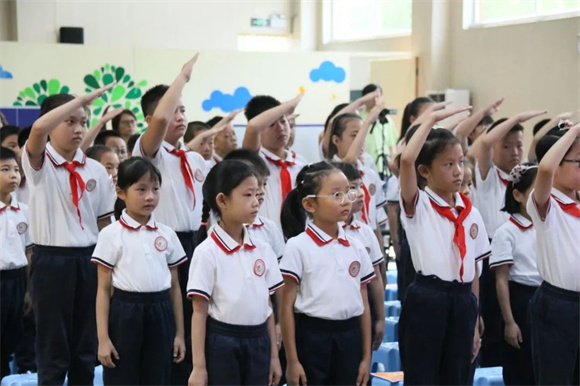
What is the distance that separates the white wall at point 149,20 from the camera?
9992 mm

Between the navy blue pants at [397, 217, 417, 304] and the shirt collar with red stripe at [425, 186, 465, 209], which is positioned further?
the navy blue pants at [397, 217, 417, 304]

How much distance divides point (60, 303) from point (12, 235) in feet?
1.94

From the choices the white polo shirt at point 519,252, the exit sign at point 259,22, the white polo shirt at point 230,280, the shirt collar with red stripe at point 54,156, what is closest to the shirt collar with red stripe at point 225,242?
the white polo shirt at point 230,280

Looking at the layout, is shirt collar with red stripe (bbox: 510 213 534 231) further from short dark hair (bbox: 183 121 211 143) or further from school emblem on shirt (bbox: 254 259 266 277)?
short dark hair (bbox: 183 121 211 143)

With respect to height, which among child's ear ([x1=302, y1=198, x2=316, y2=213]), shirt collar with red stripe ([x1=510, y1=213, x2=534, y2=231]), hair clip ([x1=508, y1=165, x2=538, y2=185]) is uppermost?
hair clip ([x1=508, y1=165, x2=538, y2=185])

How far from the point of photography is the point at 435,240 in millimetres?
3059

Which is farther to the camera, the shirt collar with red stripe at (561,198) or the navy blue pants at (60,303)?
the navy blue pants at (60,303)

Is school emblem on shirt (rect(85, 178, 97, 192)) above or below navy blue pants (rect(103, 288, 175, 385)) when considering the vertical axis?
above

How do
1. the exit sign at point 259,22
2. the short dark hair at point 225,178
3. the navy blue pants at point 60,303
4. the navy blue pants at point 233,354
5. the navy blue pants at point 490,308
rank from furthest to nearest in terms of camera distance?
the exit sign at point 259,22 → the navy blue pants at point 490,308 → the navy blue pants at point 60,303 → the short dark hair at point 225,178 → the navy blue pants at point 233,354

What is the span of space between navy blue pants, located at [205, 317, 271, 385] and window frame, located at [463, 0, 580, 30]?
6.31m

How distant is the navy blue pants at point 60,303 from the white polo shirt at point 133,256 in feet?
0.97

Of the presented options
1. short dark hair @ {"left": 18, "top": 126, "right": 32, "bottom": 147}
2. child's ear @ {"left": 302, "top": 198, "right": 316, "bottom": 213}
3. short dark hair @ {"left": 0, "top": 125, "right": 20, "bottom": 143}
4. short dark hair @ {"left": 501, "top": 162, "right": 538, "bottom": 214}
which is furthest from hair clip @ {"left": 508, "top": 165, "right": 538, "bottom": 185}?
short dark hair @ {"left": 0, "top": 125, "right": 20, "bottom": 143}

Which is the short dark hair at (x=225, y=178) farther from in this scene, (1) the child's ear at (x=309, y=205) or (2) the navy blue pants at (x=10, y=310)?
(2) the navy blue pants at (x=10, y=310)

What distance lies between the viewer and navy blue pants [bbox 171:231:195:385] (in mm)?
3600
